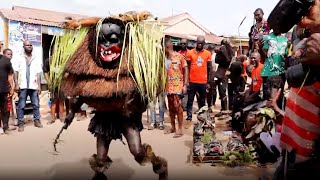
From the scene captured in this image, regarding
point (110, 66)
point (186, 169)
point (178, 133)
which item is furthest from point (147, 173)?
point (178, 133)

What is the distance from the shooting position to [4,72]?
7930 millimetres

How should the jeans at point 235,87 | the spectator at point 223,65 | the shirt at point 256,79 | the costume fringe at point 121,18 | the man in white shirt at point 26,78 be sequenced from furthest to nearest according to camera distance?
the spectator at point 223,65
the jeans at point 235,87
the man in white shirt at point 26,78
the shirt at point 256,79
the costume fringe at point 121,18

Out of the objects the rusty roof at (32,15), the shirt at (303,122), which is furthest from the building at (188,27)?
the shirt at (303,122)

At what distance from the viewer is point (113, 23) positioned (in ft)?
13.2

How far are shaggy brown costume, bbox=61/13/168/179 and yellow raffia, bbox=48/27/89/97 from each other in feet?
0.22

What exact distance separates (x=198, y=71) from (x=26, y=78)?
3.57 m

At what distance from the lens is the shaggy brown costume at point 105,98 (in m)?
3.88

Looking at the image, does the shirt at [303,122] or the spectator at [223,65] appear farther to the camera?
the spectator at [223,65]

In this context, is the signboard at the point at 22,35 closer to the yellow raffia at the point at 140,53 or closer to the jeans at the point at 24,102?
the jeans at the point at 24,102

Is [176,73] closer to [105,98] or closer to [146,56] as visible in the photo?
[146,56]

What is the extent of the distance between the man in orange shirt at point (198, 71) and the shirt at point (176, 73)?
812mm

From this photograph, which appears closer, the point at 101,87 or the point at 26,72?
the point at 101,87

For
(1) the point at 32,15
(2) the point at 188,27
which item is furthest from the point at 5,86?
(2) the point at 188,27

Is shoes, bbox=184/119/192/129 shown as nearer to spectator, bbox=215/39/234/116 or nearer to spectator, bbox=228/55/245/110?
spectator, bbox=228/55/245/110
